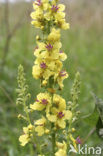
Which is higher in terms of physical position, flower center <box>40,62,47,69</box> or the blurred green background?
the blurred green background

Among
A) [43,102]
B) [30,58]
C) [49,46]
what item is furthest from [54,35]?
[30,58]

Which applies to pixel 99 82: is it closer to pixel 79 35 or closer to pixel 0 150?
pixel 0 150

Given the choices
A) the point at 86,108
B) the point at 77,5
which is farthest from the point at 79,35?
the point at 86,108

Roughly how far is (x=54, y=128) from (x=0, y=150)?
1131 millimetres

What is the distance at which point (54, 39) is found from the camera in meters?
0.80

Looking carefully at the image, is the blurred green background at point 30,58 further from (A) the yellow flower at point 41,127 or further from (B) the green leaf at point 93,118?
(A) the yellow flower at point 41,127

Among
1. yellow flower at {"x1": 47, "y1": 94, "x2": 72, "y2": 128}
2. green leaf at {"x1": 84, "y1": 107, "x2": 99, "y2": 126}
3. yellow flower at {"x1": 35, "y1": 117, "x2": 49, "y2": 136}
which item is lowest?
yellow flower at {"x1": 35, "y1": 117, "x2": 49, "y2": 136}

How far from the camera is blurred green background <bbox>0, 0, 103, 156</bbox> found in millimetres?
1486

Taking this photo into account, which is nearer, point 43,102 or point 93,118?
point 43,102

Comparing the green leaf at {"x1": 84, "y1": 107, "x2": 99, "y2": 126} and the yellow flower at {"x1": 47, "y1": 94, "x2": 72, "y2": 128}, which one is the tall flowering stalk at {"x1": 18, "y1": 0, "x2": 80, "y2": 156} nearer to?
the yellow flower at {"x1": 47, "y1": 94, "x2": 72, "y2": 128}

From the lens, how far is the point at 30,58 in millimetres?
3469

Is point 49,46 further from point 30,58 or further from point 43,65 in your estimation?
point 30,58

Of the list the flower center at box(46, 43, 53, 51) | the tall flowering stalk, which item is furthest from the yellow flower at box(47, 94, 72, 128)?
the flower center at box(46, 43, 53, 51)

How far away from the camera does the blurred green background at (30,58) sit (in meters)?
1.49
